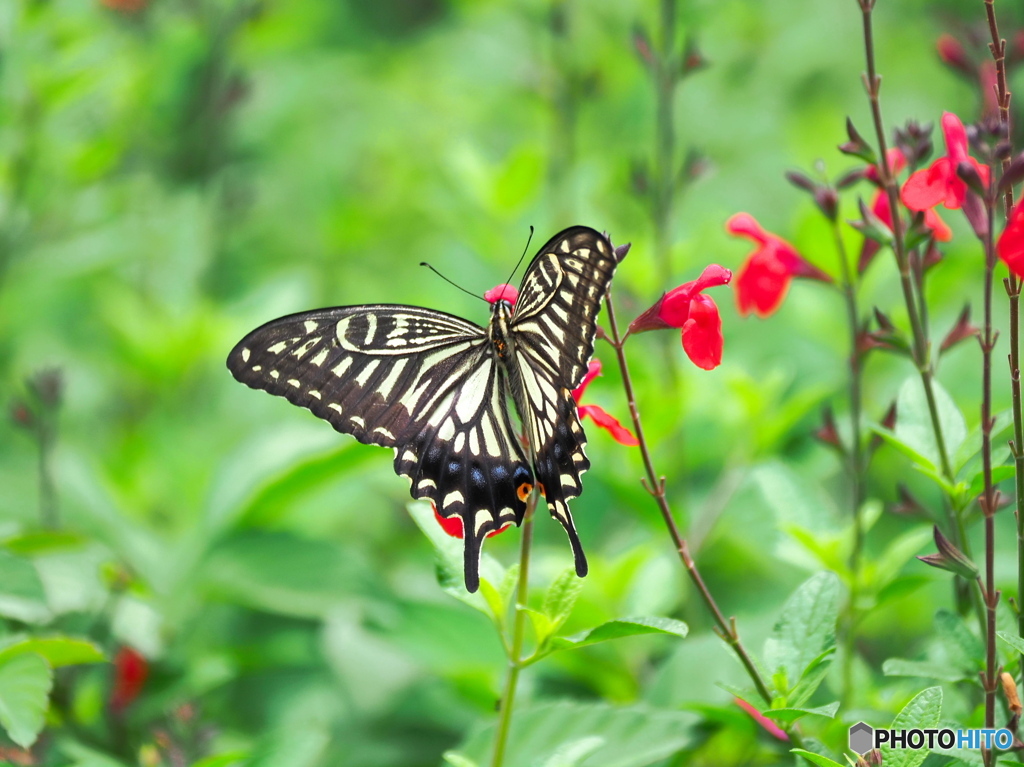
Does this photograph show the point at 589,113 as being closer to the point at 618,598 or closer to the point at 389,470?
the point at 389,470

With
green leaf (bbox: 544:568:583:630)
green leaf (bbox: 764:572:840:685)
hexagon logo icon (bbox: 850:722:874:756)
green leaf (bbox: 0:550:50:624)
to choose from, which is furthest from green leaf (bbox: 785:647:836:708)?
green leaf (bbox: 0:550:50:624)

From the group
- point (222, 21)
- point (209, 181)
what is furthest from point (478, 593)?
point (222, 21)

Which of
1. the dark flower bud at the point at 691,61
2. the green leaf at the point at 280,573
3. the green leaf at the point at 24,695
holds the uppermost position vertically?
the dark flower bud at the point at 691,61

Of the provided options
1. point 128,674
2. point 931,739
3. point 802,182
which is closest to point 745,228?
point 802,182

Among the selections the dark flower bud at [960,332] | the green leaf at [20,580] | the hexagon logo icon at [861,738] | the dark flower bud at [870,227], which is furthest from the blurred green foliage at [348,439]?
the dark flower bud at [870,227]

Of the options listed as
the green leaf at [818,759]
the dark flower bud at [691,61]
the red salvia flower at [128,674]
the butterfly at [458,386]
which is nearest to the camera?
the green leaf at [818,759]

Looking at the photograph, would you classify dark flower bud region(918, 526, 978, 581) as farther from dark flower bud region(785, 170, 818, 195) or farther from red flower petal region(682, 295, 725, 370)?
dark flower bud region(785, 170, 818, 195)

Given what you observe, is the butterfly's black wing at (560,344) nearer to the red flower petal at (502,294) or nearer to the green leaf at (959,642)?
the red flower petal at (502,294)
